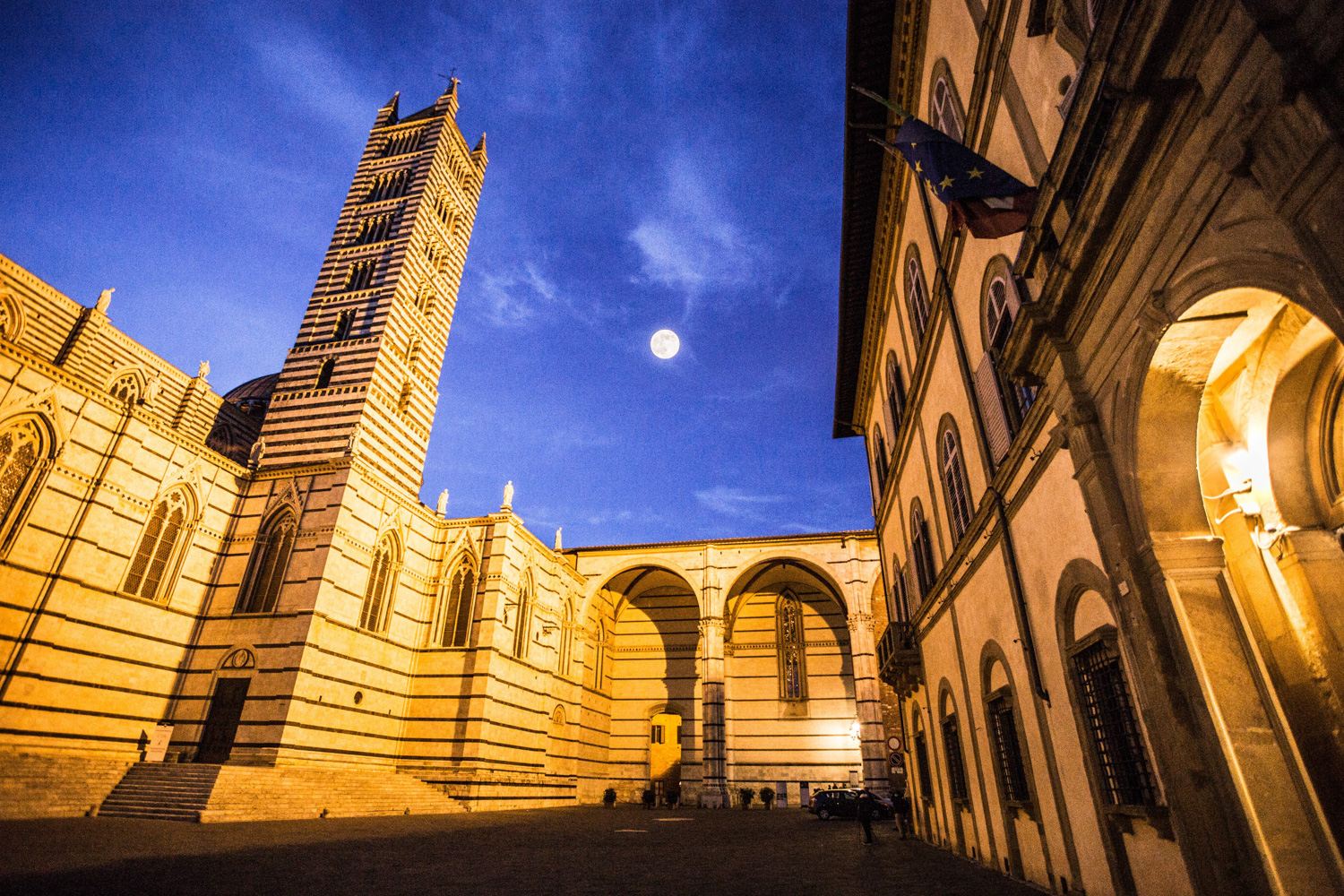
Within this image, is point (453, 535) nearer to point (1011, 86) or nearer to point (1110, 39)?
point (1011, 86)

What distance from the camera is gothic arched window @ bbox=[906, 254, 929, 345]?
11.7 meters

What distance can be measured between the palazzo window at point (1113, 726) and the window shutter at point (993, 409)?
8.82 feet

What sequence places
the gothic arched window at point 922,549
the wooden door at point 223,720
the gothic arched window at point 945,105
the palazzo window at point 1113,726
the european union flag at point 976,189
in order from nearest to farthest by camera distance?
1. the palazzo window at point 1113,726
2. the european union flag at point 976,189
3. the gothic arched window at point 945,105
4. the gothic arched window at point 922,549
5. the wooden door at point 223,720

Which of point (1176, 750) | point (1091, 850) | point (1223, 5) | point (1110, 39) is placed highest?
point (1110, 39)

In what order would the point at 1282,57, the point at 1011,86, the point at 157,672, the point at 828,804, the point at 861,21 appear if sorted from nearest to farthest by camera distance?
the point at 1282,57
the point at 1011,86
the point at 861,21
the point at 157,672
the point at 828,804

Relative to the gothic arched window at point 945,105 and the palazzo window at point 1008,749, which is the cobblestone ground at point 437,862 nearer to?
the palazzo window at point 1008,749

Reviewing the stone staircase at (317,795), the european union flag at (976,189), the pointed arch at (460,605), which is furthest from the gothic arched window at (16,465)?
the european union flag at (976,189)

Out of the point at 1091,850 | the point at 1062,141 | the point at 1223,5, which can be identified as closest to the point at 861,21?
the point at 1062,141

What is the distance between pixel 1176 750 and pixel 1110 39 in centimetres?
456

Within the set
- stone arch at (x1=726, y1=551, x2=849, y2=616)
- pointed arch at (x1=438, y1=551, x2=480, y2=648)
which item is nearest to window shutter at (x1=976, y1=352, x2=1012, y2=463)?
pointed arch at (x1=438, y1=551, x2=480, y2=648)

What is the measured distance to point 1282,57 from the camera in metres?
2.83

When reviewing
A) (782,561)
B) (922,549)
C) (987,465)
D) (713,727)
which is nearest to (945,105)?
(987,465)

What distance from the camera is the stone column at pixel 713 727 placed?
28.5m

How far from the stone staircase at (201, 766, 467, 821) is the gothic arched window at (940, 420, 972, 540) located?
51.4 feet
